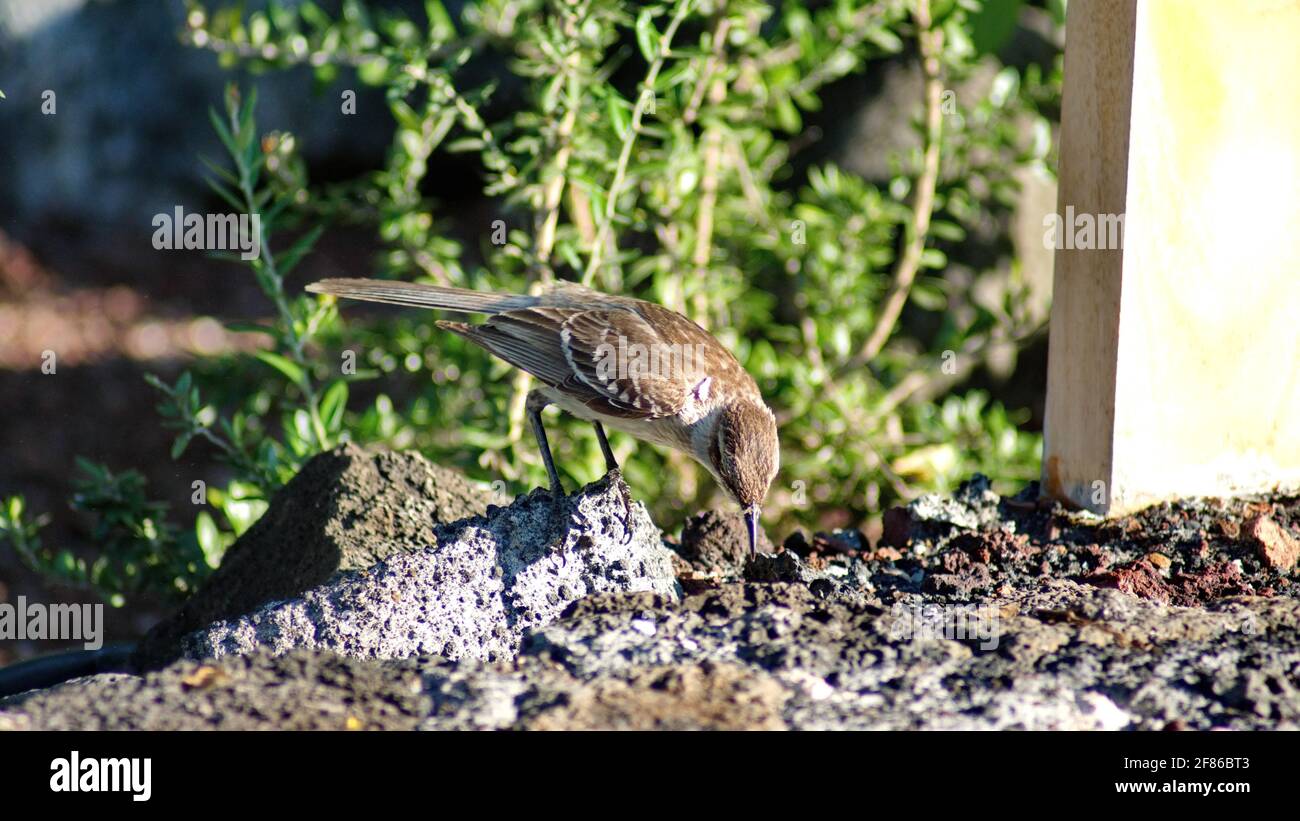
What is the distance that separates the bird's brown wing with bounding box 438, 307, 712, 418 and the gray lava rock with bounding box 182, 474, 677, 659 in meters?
0.83

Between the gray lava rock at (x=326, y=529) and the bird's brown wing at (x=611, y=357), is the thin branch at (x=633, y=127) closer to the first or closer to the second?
the bird's brown wing at (x=611, y=357)

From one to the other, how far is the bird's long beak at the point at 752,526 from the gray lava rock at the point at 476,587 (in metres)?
0.51

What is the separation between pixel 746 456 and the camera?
14.1 ft

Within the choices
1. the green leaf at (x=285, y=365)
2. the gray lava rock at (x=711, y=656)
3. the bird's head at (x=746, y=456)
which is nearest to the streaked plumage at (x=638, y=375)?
the bird's head at (x=746, y=456)

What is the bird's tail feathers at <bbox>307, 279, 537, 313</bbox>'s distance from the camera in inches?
185

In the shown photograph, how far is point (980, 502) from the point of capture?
14.5 feet

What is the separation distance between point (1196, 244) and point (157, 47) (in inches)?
353

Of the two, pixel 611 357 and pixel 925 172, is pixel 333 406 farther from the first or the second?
pixel 925 172

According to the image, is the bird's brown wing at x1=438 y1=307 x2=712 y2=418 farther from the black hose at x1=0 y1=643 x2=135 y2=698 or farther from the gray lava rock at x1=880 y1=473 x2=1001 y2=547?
the black hose at x1=0 y1=643 x2=135 y2=698

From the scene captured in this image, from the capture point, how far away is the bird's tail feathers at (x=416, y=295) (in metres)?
4.70

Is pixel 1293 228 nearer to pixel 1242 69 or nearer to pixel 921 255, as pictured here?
pixel 1242 69

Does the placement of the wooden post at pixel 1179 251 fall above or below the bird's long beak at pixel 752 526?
above

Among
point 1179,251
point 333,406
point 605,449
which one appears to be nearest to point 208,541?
point 333,406

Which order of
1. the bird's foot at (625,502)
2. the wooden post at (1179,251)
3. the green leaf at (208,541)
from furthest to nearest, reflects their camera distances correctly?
1. the green leaf at (208,541)
2. the wooden post at (1179,251)
3. the bird's foot at (625,502)
